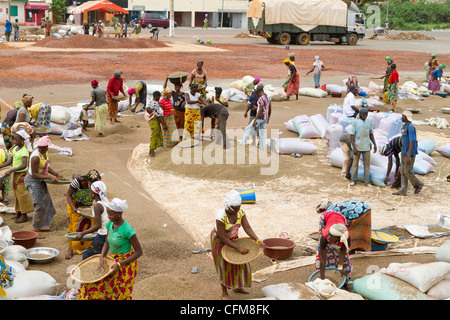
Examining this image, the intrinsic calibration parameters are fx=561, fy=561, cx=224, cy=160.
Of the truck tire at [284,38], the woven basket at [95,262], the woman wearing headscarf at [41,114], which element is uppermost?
the truck tire at [284,38]

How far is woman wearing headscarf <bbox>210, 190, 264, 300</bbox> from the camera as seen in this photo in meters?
5.31

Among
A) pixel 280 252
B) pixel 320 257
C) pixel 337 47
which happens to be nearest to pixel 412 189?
pixel 280 252

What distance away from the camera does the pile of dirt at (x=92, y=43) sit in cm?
3082

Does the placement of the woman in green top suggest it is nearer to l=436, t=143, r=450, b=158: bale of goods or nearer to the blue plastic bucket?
the blue plastic bucket

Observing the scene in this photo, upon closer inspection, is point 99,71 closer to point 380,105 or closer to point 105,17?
point 380,105

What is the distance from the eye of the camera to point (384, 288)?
219 inches

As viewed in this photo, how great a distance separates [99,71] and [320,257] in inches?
716

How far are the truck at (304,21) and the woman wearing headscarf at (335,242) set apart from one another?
103 ft

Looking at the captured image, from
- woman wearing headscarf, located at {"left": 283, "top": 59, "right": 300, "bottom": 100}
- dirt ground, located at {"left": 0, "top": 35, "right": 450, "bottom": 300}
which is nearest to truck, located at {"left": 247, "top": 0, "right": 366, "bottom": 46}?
dirt ground, located at {"left": 0, "top": 35, "right": 450, "bottom": 300}

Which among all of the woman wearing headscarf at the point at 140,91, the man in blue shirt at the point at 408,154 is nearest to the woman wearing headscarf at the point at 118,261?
the man in blue shirt at the point at 408,154

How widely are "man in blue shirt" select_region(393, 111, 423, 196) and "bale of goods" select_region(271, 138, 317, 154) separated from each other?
2.52 m

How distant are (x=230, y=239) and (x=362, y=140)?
488 cm

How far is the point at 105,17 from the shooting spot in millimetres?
51281

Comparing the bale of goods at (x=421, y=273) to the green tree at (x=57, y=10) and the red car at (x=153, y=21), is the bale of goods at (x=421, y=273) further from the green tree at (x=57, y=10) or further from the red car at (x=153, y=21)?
the green tree at (x=57, y=10)
